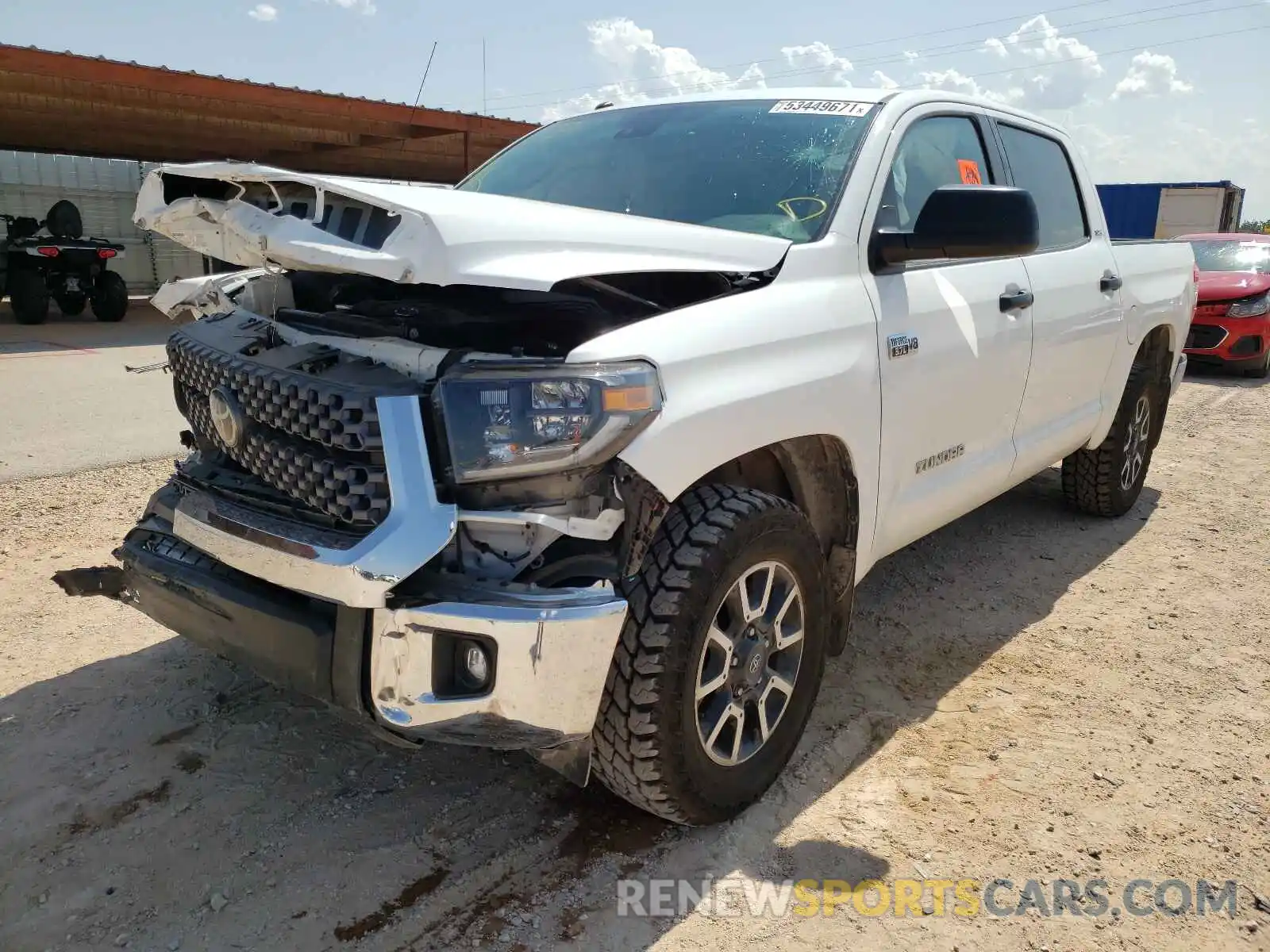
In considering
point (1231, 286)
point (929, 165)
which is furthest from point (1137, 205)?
point (929, 165)

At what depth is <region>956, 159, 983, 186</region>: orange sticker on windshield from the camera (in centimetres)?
346

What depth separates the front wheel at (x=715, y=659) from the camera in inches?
85.0

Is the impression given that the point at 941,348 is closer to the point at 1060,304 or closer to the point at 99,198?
the point at 1060,304

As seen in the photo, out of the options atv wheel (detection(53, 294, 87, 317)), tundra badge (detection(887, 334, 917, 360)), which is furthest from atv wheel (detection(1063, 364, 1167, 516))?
atv wheel (detection(53, 294, 87, 317))

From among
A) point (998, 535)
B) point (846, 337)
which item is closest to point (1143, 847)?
point (846, 337)

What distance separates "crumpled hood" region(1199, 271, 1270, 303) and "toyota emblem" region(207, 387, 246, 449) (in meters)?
10.9

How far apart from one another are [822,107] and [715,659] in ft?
6.22

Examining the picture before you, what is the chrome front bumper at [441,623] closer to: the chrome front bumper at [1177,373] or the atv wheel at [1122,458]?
the atv wheel at [1122,458]

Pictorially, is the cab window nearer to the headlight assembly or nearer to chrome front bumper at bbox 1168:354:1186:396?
chrome front bumper at bbox 1168:354:1186:396

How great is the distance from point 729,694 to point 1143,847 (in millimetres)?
1155

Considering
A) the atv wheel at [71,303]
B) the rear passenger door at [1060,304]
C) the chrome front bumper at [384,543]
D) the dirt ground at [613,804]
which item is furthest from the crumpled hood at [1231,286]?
the atv wheel at [71,303]

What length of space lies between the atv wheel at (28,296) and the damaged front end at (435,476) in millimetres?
14956

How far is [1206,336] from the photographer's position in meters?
10.5

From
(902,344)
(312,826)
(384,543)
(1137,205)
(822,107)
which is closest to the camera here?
(384,543)
